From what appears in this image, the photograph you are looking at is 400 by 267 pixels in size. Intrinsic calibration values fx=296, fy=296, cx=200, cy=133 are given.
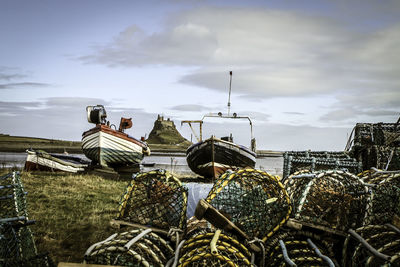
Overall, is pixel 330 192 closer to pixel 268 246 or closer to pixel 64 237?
pixel 268 246

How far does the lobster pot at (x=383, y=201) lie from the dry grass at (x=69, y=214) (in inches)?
143

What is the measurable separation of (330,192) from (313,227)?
0.66 meters

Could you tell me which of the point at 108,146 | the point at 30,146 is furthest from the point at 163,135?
the point at 108,146

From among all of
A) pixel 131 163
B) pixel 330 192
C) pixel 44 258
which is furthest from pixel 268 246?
pixel 131 163

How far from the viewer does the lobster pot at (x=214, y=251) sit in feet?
7.60

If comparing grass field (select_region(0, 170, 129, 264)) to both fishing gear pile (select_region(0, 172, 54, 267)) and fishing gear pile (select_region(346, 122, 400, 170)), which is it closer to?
fishing gear pile (select_region(0, 172, 54, 267))

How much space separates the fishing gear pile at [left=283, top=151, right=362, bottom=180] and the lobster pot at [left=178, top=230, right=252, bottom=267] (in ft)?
6.97

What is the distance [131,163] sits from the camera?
1795cm

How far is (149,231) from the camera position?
2963 mm

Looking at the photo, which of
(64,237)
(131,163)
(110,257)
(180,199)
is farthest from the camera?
(131,163)

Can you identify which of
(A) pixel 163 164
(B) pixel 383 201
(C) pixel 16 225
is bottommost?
(A) pixel 163 164

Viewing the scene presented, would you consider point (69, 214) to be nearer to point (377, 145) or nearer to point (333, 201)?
point (333, 201)

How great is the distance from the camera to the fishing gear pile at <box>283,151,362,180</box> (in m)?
5.42

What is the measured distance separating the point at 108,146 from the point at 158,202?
13041mm
